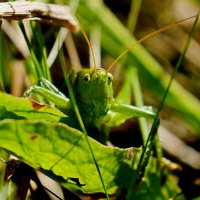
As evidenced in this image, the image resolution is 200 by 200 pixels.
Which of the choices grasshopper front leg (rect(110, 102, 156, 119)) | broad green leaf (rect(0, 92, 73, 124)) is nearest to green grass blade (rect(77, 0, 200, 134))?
→ grasshopper front leg (rect(110, 102, 156, 119))

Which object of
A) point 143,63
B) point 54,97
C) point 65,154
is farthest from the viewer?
point 143,63

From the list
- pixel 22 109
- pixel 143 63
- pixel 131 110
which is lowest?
pixel 143 63

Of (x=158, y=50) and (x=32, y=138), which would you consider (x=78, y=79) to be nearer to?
(x=32, y=138)

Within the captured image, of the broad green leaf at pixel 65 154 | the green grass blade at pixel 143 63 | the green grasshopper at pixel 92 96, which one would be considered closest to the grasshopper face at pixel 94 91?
the green grasshopper at pixel 92 96

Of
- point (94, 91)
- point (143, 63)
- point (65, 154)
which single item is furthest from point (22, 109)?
point (143, 63)

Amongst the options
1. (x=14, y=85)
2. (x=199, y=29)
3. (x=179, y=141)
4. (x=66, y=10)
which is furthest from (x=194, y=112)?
(x=199, y=29)

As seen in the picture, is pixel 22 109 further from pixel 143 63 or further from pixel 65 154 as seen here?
pixel 143 63

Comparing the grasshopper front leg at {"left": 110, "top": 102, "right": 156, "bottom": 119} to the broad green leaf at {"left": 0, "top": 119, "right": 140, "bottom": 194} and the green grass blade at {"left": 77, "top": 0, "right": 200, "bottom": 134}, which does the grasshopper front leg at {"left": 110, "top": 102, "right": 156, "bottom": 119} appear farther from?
the green grass blade at {"left": 77, "top": 0, "right": 200, "bottom": 134}
